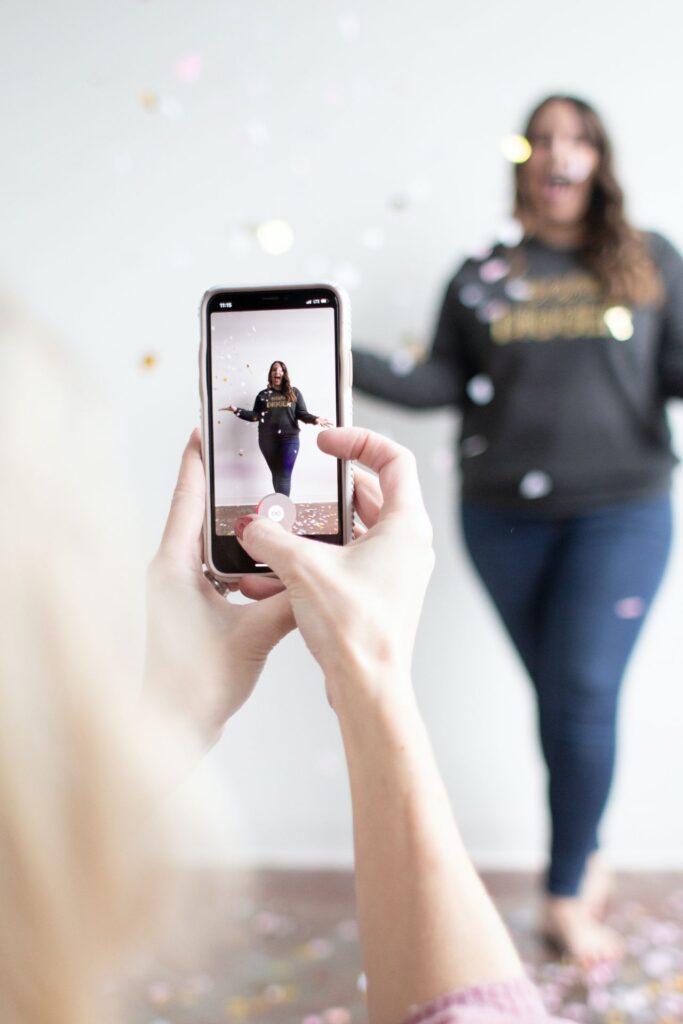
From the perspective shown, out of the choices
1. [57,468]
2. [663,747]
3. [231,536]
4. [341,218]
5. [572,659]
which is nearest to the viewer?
[57,468]

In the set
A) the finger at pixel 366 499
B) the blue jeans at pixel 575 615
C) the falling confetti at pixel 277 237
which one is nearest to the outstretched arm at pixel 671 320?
the blue jeans at pixel 575 615

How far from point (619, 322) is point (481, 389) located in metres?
0.21

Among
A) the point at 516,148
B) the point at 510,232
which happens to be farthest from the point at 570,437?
the point at 516,148

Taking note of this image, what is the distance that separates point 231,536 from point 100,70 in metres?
1.02

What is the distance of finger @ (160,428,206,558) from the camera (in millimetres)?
663

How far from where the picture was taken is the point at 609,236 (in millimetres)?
1258

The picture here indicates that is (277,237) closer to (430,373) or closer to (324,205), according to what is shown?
(324,205)

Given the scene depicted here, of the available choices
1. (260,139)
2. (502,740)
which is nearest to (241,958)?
(502,740)

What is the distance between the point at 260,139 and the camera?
133 centimetres

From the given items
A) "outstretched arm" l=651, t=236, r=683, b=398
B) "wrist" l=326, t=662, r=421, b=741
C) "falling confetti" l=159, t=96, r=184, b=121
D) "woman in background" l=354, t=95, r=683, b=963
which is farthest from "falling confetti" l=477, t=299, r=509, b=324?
"wrist" l=326, t=662, r=421, b=741

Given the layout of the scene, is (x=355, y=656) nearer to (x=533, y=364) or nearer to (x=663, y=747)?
(x=533, y=364)

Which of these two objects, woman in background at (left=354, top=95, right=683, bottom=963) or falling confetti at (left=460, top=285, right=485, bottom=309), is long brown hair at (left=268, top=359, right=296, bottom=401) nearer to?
woman in background at (left=354, top=95, right=683, bottom=963)

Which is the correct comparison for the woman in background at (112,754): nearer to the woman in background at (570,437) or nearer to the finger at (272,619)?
the finger at (272,619)

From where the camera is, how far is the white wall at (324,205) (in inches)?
51.2
